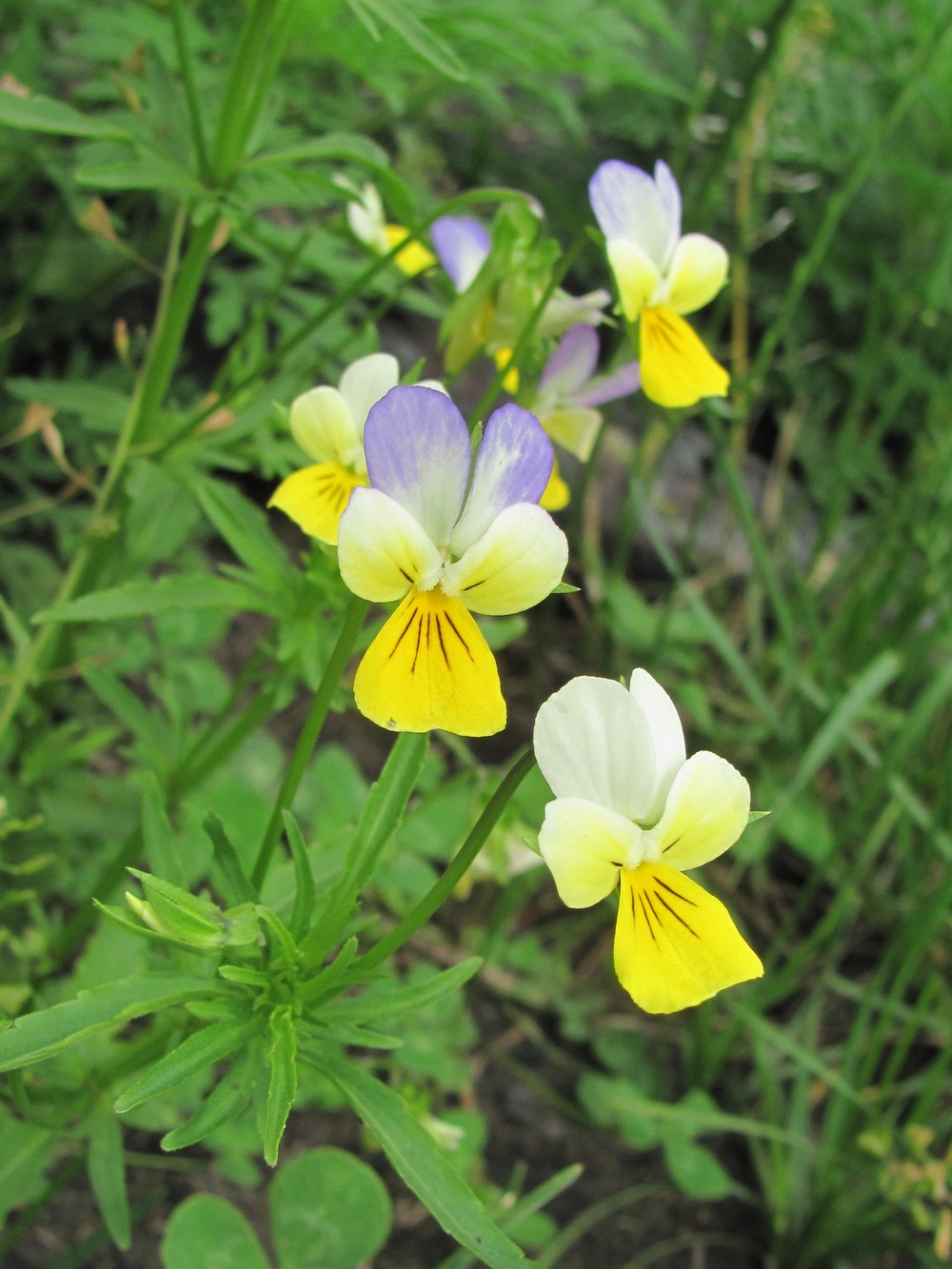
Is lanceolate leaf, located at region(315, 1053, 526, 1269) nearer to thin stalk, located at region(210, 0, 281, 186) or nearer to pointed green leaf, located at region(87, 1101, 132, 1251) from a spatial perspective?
pointed green leaf, located at region(87, 1101, 132, 1251)

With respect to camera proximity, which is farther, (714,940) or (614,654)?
(614,654)

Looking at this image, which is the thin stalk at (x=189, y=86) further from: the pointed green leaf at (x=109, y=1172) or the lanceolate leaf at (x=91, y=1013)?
the pointed green leaf at (x=109, y=1172)

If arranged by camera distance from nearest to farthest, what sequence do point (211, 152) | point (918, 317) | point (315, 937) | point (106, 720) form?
point (315, 937) < point (211, 152) < point (106, 720) < point (918, 317)

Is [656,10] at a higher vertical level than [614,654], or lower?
higher

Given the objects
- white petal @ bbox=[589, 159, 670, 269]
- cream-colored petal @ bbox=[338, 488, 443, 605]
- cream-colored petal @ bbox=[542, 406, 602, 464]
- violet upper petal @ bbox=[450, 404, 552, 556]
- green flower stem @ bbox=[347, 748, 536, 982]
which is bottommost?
green flower stem @ bbox=[347, 748, 536, 982]

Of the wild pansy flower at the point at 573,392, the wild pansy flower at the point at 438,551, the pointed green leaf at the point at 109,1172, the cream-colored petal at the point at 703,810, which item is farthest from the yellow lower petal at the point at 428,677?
the pointed green leaf at the point at 109,1172

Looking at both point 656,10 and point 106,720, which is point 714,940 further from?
point 656,10

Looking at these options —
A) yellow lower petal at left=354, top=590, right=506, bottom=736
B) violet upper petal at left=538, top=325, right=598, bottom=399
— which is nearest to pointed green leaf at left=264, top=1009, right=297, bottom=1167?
yellow lower petal at left=354, top=590, right=506, bottom=736

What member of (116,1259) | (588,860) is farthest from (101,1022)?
(116,1259)
